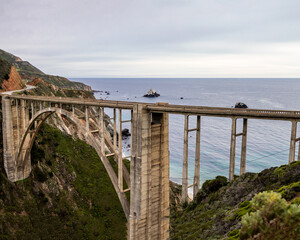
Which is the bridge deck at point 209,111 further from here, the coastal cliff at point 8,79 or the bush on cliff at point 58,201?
the coastal cliff at point 8,79

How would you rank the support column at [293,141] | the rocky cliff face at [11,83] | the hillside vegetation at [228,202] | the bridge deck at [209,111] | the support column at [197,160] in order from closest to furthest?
the hillside vegetation at [228,202], the support column at [293,141], the bridge deck at [209,111], the support column at [197,160], the rocky cliff face at [11,83]

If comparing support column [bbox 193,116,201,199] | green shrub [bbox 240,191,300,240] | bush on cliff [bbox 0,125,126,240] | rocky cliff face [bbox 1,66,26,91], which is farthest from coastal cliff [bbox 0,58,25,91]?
green shrub [bbox 240,191,300,240]

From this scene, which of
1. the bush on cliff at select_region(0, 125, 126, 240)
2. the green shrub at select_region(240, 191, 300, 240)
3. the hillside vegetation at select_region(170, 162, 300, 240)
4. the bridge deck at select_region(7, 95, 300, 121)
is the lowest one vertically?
the bush on cliff at select_region(0, 125, 126, 240)

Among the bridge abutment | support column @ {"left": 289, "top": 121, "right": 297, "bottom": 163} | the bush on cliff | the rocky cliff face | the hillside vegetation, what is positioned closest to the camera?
the hillside vegetation

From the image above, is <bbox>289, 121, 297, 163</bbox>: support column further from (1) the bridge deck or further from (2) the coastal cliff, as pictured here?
(2) the coastal cliff

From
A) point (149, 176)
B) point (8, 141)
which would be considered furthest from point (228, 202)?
point (8, 141)

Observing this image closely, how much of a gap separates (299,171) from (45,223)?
29479mm

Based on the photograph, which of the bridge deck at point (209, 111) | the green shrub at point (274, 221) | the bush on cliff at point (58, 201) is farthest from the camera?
the bush on cliff at point (58, 201)

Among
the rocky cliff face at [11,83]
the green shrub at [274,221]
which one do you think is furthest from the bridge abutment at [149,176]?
the rocky cliff face at [11,83]

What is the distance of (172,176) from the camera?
5519cm

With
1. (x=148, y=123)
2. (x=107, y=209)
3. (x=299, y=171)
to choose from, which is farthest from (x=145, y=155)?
(x=107, y=209)

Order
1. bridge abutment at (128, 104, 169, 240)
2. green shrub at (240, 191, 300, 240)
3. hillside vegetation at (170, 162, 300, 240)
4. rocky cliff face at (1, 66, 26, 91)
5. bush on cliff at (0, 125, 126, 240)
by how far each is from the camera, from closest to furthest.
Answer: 1. green shrub at (240, 191, 300, 240)
2. hillside vegetation at (170, 162, 300, 240)
3. bridge abutment at (128, 104, 169, 240)
4. bush on cliff at (0, 125, 126, 240)
5. rocky cliff face at (1, 66, 26, 91)

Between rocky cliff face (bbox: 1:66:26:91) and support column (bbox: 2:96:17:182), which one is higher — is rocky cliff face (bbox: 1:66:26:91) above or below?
above

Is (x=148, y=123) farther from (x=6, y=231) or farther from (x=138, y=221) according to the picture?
(x=6, y=231)
